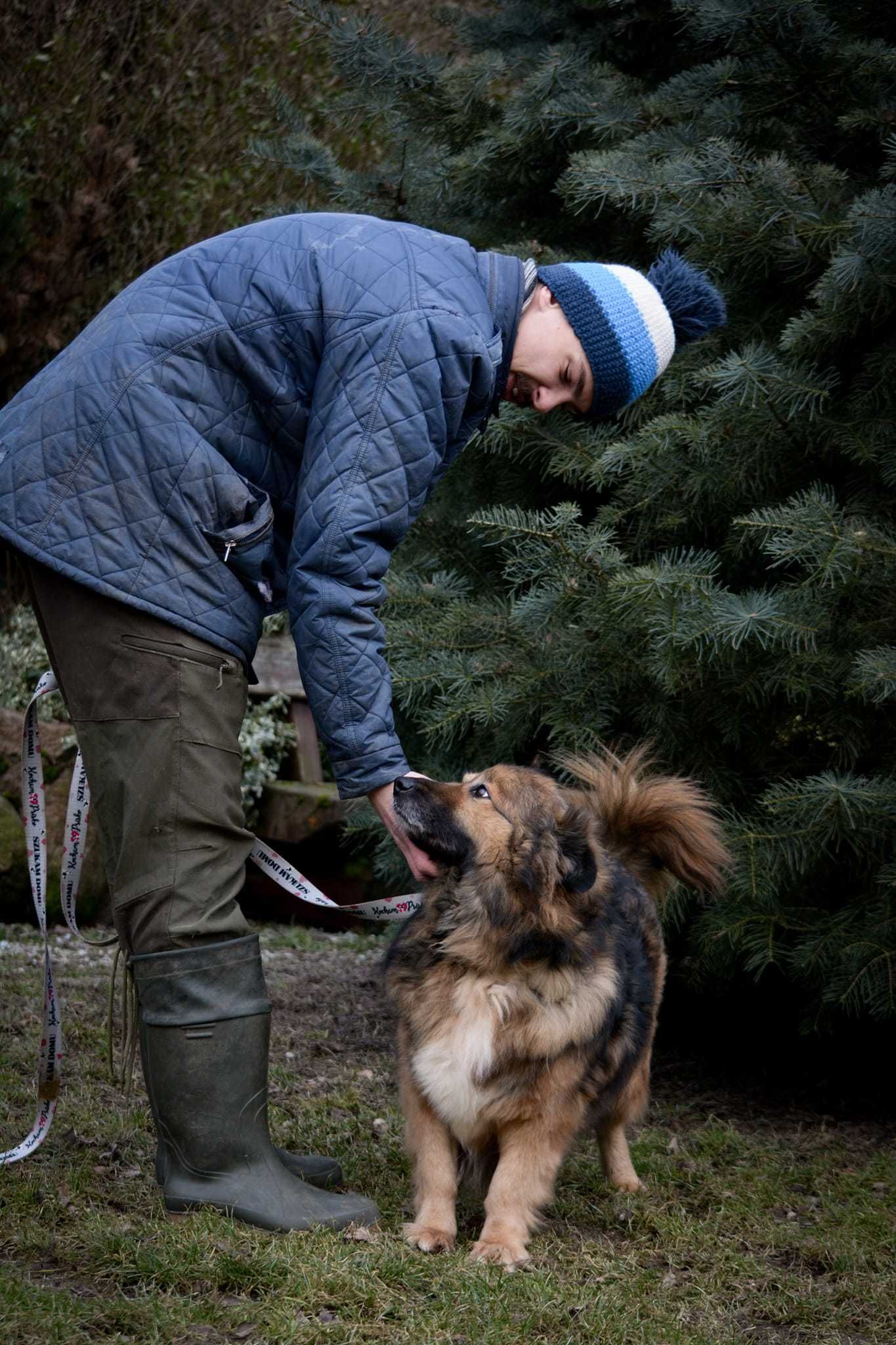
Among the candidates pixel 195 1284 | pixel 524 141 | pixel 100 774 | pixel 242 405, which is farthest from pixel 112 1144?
pixel 524 141

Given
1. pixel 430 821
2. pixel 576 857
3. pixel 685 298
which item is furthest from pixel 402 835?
pixel 685 298

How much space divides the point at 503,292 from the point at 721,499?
5.60 feet

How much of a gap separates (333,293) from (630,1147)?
2.68 m

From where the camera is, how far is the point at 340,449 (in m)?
2.57

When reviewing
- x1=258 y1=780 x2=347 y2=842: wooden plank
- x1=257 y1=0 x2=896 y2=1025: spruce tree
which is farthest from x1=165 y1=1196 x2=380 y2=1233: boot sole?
x1=258 y1=780 x2=347 y2=842: wooden plank

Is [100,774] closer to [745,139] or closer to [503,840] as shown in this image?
[503,840]

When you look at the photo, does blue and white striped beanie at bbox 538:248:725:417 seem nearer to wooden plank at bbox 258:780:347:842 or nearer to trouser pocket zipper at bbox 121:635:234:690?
trouser pocket zipper at bbox 121:635:234:690

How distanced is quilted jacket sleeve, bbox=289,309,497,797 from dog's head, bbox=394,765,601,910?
37 centimetres

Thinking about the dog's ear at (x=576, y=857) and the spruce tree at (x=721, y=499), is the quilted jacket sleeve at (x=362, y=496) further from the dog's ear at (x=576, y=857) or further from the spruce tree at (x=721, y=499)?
the spruce tree at (x=721, y=499)

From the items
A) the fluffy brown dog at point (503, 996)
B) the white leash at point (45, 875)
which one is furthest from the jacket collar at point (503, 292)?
the white leash at point (45, 875)

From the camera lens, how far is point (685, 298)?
3.19 meters

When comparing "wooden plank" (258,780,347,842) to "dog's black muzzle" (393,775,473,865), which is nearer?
"dog's black muzzle" (393,775,473,865)

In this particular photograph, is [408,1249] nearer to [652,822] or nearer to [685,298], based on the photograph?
[652,822]

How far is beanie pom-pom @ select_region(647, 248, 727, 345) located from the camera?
3191 mm
